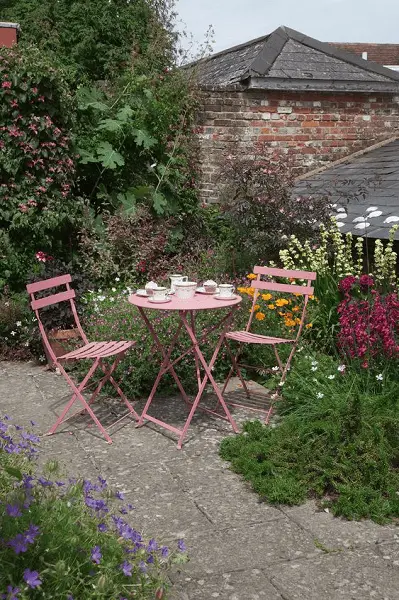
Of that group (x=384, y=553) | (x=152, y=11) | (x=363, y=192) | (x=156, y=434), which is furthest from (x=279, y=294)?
(x=152, y=11)

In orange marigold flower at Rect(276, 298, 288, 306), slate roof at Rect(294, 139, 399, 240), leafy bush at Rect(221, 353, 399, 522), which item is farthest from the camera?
slate roof at Rect(294, 139, 399, 240)

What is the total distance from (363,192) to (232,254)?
1.62m

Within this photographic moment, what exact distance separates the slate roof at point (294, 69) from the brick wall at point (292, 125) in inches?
6.4

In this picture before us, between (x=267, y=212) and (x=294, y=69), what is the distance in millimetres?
3464

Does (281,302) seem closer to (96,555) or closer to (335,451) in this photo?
(335,451)

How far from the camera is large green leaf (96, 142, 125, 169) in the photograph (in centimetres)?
900

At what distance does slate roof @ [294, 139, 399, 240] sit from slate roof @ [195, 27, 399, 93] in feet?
3.40

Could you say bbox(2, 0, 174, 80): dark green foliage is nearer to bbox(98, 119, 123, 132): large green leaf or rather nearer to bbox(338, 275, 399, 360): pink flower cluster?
bbox(98, 119, 123, 132): large green leaf

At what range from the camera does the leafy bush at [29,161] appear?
8156 mm

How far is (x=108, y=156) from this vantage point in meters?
9.05

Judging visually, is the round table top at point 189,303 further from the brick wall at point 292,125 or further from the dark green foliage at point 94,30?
the dark green foliage at point 94,30

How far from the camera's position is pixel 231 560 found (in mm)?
3553

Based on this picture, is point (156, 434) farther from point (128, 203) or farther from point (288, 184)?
point (128, 203)

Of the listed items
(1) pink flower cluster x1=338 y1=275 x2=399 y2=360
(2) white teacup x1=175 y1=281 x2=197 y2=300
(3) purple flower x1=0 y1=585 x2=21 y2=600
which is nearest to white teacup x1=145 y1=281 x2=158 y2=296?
(2) white teacup x1=175 y1=281 x2=197 y2=300
